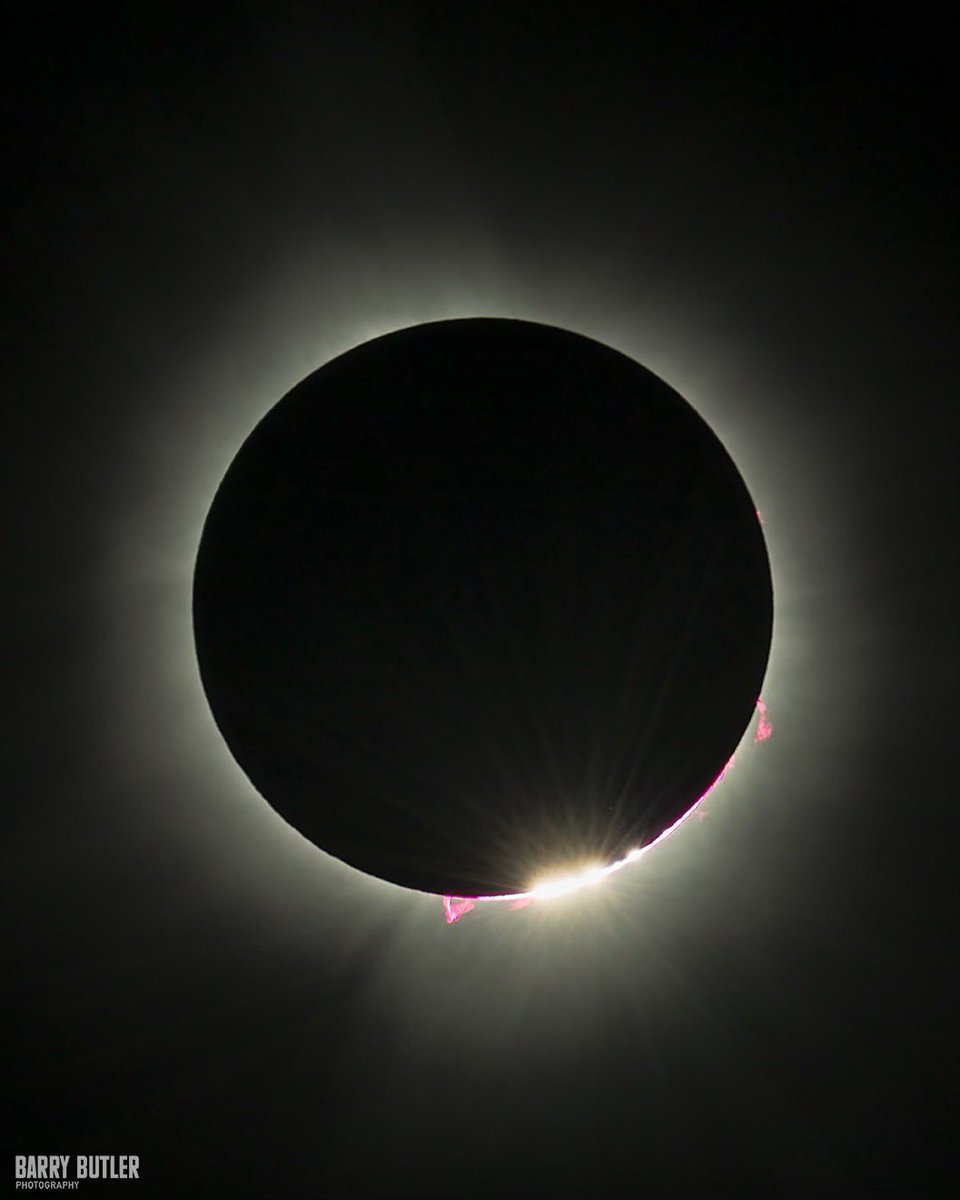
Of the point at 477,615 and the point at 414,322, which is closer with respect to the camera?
the point at 477,615

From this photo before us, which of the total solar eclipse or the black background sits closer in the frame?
the total solar eclipse

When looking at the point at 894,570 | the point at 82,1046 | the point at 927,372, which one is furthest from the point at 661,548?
the point at 82,1046

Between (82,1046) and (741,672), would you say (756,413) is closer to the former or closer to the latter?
(741,672)

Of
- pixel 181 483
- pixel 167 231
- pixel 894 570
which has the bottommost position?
pixel 894 570

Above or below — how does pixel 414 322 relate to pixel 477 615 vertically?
above
